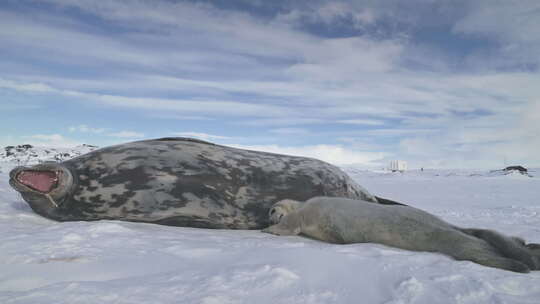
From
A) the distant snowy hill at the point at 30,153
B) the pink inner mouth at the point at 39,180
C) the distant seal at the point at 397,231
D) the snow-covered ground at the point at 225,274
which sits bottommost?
the snow-covered ground at the point at 225,274

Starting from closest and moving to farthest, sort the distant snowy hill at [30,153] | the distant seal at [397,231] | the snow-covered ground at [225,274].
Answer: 1. the snow-covered ground at [225,274]
2. the distant seal at [397,231]
3. the distant snowy hill at [30,153]

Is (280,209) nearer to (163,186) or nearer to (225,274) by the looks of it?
(163,186)

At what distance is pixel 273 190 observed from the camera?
3.68 meters

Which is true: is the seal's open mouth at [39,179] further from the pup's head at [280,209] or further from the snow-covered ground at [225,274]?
the pup's head at [280,209]

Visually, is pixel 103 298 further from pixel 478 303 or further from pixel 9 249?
pixel 478 303

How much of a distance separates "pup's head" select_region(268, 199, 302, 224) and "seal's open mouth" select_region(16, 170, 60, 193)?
1743 millimetres

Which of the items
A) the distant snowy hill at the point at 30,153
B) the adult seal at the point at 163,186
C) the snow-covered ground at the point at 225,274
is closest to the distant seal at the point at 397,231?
the snow-covered ground at the point at 225,274

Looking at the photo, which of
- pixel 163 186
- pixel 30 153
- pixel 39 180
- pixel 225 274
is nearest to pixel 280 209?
pixel 163 186

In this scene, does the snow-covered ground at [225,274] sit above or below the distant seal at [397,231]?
Answer: below

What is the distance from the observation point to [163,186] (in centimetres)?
324

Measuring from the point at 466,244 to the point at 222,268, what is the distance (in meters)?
1.41

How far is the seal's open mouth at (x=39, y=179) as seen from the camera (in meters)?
3.11

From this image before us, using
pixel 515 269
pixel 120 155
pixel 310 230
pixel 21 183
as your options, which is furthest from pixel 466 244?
pixel 21 183

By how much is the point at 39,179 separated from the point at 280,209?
196 cm
